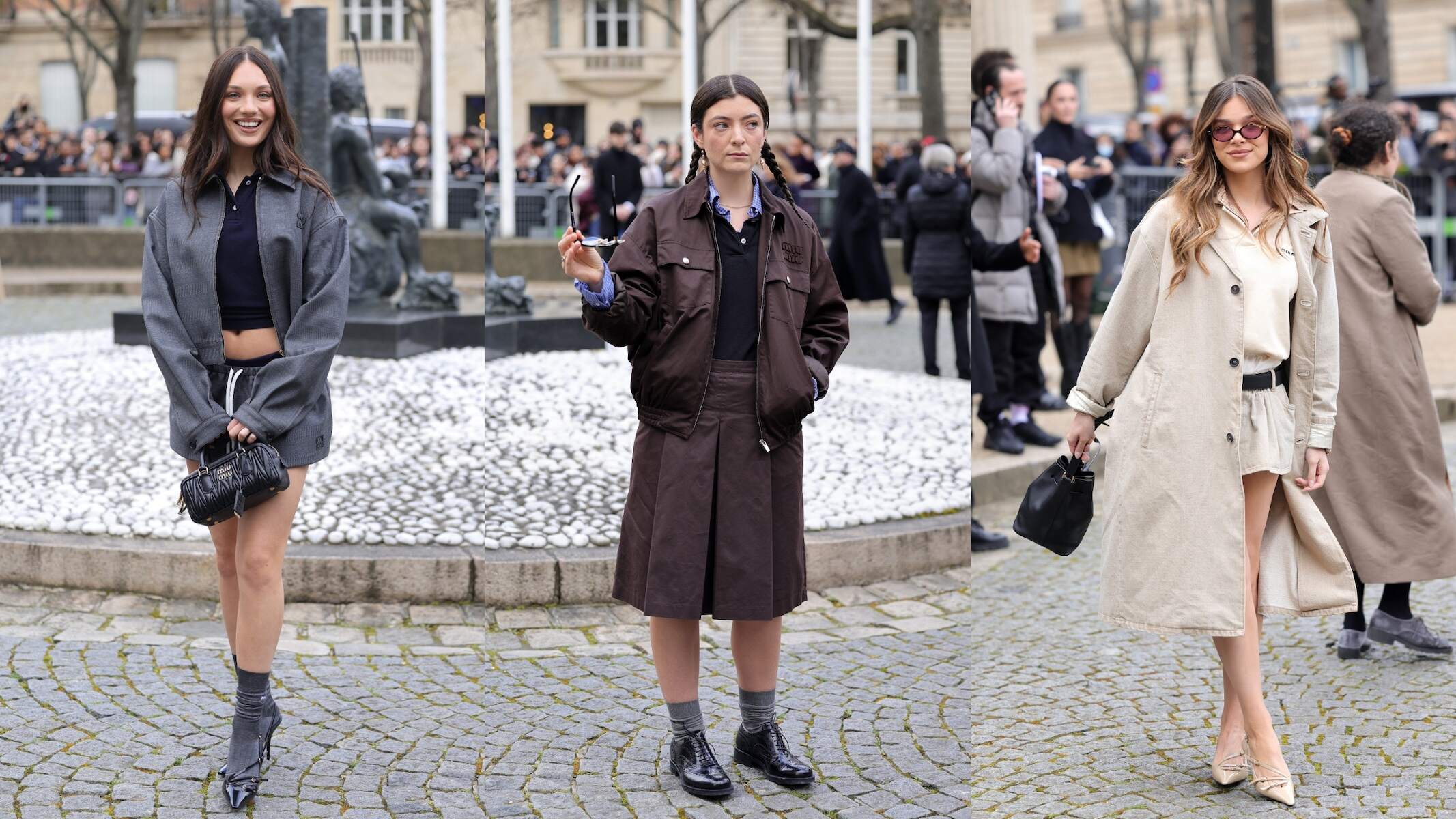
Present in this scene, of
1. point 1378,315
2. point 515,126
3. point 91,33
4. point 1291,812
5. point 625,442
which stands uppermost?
point 91,33

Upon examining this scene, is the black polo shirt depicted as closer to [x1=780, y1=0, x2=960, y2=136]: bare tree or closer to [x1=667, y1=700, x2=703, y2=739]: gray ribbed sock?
[x1=667, y1=700, x2=703, y2=739]: gray ribbed sock

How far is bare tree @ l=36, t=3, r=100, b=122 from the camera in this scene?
3203cm

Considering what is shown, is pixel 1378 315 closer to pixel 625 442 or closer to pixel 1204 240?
pixel 1204 240

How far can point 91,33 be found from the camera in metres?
32.1

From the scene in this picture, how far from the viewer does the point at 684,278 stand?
436 cm

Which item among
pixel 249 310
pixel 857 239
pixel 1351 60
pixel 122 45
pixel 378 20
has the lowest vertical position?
pixel 249 310

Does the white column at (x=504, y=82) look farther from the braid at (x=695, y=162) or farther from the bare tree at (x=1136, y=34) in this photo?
the bare tree at (x=1136, y=34)

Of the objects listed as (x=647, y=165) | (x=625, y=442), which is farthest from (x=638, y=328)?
(x=647, y=165)

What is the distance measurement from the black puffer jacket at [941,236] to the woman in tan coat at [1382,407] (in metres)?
3.87

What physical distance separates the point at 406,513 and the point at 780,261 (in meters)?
3.36

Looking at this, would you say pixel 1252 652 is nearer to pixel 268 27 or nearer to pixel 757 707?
pixel 757 707

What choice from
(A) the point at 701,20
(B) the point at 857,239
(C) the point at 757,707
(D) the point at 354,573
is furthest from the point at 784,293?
(B) the point at 857,239

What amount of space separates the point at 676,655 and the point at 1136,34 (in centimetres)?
5255

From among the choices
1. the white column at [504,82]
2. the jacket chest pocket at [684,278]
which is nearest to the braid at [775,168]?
the jacket chest pocket at [684,278]
